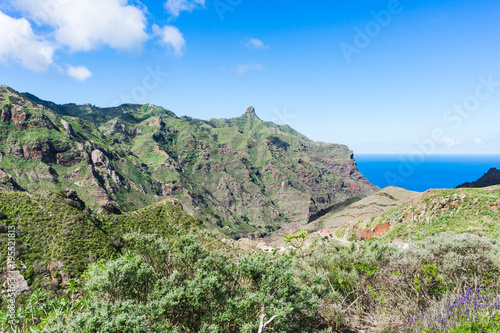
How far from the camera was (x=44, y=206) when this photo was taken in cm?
3547

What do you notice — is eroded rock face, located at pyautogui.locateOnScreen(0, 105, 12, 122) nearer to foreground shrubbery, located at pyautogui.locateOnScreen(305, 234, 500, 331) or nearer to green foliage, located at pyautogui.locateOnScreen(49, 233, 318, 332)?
green foliage, located at pyautogui.locateOnScreen(49, 233, 318, 332)

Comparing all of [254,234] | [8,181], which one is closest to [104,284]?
[8,181]

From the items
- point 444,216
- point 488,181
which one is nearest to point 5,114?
point 444,216

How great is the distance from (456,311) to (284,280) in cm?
395

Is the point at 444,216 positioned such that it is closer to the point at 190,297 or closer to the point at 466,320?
the point at 466,320

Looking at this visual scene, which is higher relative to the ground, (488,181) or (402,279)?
(488,181)

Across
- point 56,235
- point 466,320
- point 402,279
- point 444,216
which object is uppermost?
point 444,216

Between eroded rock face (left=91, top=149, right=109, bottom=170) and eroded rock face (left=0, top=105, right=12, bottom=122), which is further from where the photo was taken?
eroded rock face (left=91, top=149, right=109, bottom=170)

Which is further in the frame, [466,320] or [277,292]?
[277,292]

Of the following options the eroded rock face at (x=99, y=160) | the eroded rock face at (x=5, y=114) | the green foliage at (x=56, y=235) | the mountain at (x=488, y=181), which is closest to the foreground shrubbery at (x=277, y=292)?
the green foliage at (x=56, y=235)

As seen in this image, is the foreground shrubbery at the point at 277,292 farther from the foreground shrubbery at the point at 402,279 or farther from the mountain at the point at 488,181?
the mountain at the point at 488,181

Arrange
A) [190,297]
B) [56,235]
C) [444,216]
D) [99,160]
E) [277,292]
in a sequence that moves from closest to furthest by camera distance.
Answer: [190,297] < [277,292] < [56,235] < [444,216] < [99,160]

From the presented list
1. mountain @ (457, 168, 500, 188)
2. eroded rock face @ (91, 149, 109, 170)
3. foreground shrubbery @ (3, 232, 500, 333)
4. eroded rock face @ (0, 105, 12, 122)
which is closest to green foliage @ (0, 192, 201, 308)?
foreground shrubbery @ (3, 232, 500, 333)

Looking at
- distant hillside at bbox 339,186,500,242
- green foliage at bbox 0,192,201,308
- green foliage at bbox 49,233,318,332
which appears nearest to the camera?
green foliage at bbox 49,233,318,332
